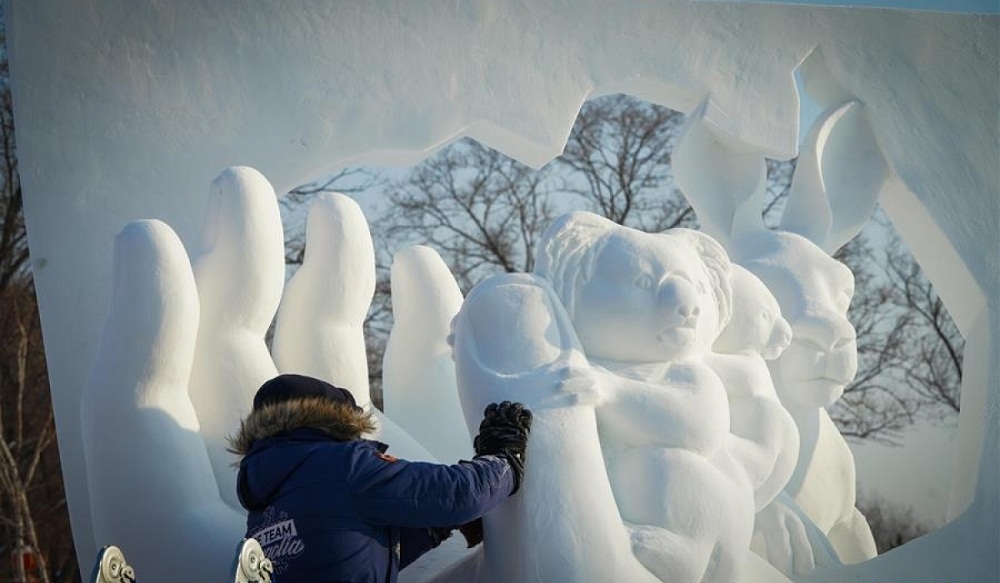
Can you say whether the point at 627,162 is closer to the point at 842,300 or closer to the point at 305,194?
the point at 305,194

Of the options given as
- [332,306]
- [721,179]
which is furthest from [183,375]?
[721,179]

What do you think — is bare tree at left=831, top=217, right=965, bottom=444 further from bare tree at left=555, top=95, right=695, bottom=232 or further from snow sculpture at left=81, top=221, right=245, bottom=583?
snow sculpture at left=81, top=221, right=245, bottom=583

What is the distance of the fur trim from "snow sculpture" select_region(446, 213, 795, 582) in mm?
645

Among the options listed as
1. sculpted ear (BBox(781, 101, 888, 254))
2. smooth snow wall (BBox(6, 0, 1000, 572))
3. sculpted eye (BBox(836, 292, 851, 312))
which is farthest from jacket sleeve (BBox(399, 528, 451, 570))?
sculpted ear (BBox(781, 101, 888, 254))

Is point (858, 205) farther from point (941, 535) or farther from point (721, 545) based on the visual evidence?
point (721, 545)

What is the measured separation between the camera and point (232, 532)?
468cm

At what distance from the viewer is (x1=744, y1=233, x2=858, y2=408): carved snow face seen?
6.00 metres

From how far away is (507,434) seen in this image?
14.0 ft

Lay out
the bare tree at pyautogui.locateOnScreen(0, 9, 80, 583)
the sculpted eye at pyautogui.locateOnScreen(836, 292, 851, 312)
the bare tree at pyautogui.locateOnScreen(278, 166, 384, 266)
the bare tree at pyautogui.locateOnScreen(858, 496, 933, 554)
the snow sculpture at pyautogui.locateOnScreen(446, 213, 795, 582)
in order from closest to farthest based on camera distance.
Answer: the snow sculpture at pyautogui.locateOnScreen(446, 213, 795, 582)
the sculpted eye at pyautogui.locateOnScreen(836, 292, 851, 312)
the bare tree at pyautogui.locateOnScreen(0, 9, 80, 583)
the bare tree at pyautogui.locateOnScreen(278, 166, 384, 266)
the bare tree at pyautogui.locateOnScreen(858, 496, 933, 554)

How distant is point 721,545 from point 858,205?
2.50m

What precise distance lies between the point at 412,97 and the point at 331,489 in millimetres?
2457

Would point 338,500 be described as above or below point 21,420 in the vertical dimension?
above

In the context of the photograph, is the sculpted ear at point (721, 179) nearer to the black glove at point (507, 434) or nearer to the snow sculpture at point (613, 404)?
the snow sculpture at point (613, 404)

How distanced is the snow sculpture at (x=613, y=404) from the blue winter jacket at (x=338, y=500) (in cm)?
50
